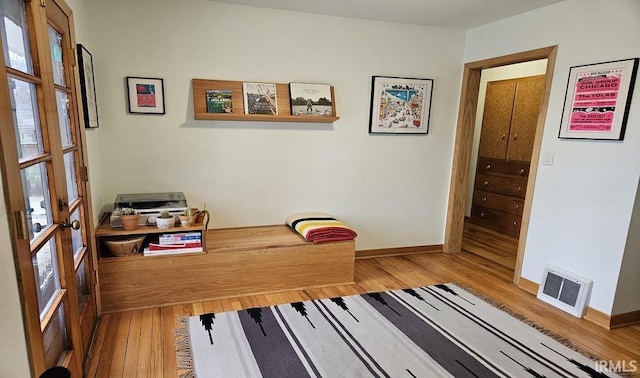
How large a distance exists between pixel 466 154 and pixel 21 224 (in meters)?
3.69

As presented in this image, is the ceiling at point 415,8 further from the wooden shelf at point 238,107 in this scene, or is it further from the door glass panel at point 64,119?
the door glass panel at point 64,119

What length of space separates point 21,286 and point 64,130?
3.62ft

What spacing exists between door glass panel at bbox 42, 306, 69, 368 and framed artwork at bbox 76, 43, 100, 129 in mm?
1238

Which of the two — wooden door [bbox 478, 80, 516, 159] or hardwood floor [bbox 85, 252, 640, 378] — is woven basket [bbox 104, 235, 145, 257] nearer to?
hardwood floor [bbox 85, 252, 640, 378]

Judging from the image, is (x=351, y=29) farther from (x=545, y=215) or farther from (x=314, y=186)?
(x=545, y=215)

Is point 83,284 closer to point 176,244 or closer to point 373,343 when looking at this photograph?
point 176,244

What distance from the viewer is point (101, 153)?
8.96 ft

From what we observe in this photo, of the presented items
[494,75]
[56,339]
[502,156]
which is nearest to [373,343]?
[56,339]

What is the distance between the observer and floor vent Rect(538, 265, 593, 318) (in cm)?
258

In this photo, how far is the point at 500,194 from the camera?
4688 mm

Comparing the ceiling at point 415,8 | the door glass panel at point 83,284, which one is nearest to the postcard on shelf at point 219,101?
the ceiling at point 415,8

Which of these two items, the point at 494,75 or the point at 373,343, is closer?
the point at 373,343

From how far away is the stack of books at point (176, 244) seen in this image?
2521 millimetres

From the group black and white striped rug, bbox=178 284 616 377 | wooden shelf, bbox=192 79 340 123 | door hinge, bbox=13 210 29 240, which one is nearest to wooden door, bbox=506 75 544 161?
black and white striped rug, bbox=178 284 616 377
